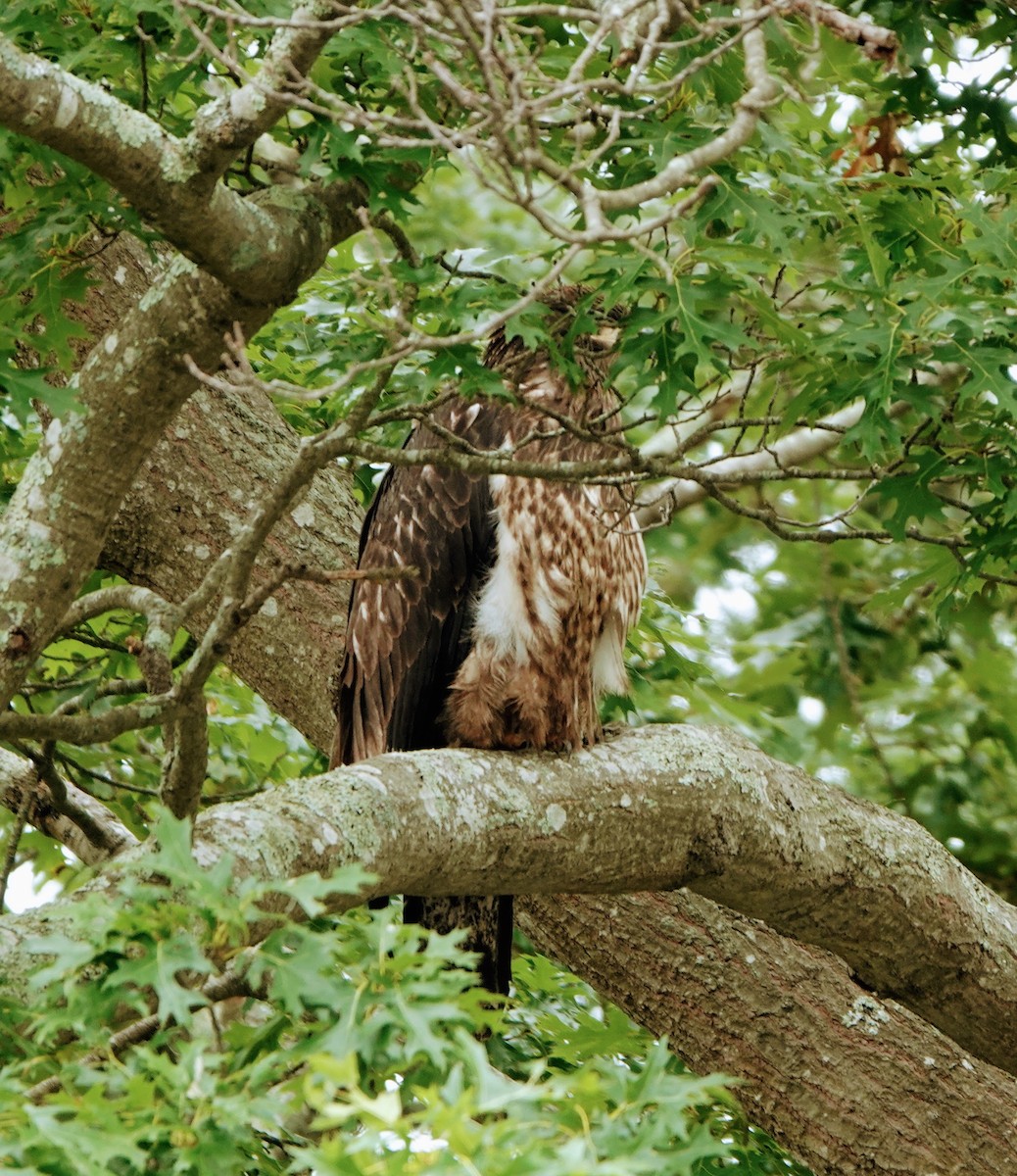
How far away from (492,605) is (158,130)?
161 centimetres

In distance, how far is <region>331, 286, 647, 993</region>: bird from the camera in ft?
13.0

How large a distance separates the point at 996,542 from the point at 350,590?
1.75 m

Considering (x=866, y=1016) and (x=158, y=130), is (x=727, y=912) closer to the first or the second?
(x=866, y=1016)

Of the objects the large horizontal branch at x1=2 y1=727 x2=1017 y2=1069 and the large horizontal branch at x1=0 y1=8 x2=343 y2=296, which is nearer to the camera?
the large horizontal branch at x1=0 y1=8 x2=343 y2=296

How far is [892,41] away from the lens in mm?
2225

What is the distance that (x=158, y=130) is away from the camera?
2830 millimetres

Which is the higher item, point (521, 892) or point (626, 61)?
point (626, 61)

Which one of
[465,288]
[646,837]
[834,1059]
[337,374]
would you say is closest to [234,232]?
[465,288]

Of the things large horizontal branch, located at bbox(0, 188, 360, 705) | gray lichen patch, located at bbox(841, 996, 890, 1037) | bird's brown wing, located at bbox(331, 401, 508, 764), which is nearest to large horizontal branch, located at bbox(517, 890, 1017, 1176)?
gray lichen patch, located at bbox(841, 996, 890, 1037)

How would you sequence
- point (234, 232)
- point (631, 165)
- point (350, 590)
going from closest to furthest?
point (234, 232)
point (631, 165)
point (350, 590)

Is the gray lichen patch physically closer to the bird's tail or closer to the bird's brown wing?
the bird's tail

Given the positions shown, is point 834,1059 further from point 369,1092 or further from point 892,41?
point 892,41

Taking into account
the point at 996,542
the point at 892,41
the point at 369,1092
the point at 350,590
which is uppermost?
the point at 892,41

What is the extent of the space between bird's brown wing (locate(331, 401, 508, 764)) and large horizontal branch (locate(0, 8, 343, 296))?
1202 millimetres
